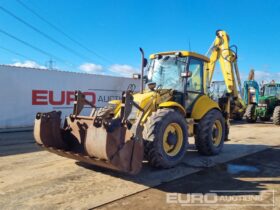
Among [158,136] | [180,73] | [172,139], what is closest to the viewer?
[158,136]

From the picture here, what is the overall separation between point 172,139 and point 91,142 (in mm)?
1768

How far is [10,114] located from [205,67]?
9.57m

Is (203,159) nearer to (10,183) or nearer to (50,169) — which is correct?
(50,169)

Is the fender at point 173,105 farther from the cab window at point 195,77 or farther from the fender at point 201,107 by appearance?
the cab window at point 195,77

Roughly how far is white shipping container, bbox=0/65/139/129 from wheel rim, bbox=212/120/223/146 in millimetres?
9433

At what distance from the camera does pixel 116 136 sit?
510 cm

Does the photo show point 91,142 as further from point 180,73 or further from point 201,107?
point 201,107

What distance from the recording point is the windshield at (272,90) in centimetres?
2011

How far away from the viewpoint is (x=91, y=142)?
533 cm

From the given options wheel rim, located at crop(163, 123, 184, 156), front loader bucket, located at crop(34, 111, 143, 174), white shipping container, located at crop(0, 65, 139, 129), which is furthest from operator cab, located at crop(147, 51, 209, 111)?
white shipping container, located at crop(0, 65, 139, 129)

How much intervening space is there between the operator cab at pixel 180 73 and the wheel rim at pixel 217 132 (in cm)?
85

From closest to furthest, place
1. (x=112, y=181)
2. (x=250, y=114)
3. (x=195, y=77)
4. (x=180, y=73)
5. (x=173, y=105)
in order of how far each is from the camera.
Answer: (x=112, y=181) → (x=173, y=105) → (x=180, y=73) → (x=195, y=77) → (x=250, y=114)

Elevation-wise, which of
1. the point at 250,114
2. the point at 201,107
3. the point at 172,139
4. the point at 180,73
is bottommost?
the point at 172,139

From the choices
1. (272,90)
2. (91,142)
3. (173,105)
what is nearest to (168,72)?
(173,105)
